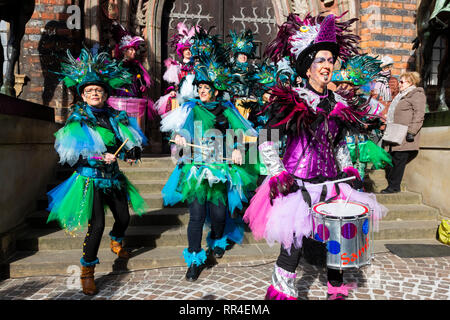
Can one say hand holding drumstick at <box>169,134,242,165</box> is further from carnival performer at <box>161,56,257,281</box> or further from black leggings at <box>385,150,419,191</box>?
black leggings at <box>385,150,419,191</box>

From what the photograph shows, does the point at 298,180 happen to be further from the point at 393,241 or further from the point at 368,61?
the point at 368,61

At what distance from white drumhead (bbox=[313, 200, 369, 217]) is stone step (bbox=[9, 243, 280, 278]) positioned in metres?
1.96

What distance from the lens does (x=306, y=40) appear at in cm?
285

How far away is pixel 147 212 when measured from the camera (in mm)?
4961

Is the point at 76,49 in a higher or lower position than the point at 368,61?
higher

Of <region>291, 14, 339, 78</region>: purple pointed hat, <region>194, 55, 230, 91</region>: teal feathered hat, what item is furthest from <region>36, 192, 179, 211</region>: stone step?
<region>291, 14, 339, 78</region>: purple pointed hat

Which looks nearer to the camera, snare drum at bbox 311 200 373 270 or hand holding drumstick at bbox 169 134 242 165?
snare drum at bbox 311 200 373 270

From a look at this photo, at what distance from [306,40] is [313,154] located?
0.96 meters

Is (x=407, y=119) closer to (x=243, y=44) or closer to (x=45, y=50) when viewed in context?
(x=243, y=44)

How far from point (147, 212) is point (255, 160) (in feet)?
6.03

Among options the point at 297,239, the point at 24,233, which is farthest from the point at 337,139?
the point at 24,233

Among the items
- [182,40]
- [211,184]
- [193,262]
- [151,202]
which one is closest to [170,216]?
[151,202]

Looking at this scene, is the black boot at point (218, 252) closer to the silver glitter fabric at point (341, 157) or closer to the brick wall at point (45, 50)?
the silver glitter fabric at point (341, 157)

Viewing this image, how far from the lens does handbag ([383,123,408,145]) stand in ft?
19.2
